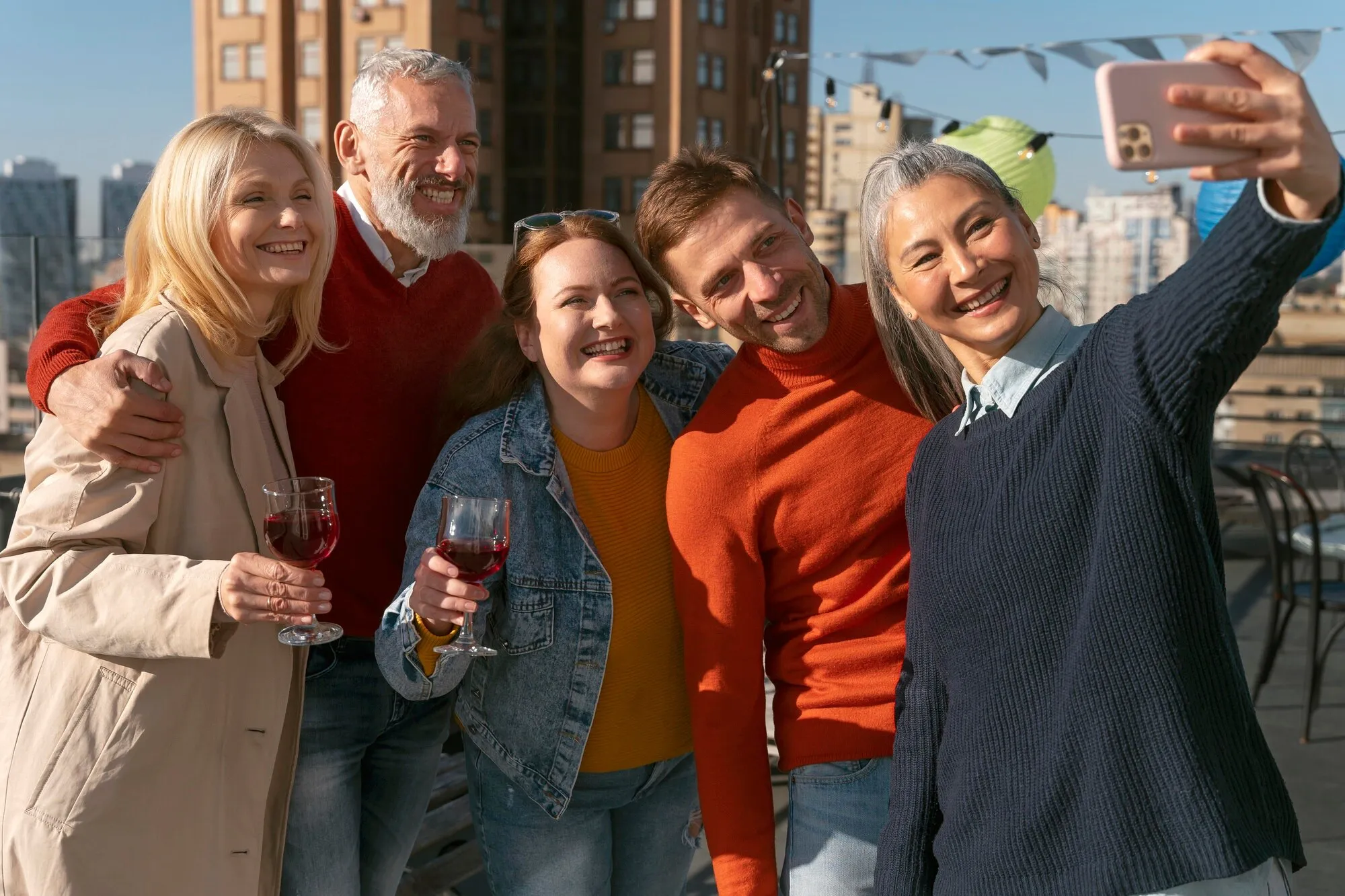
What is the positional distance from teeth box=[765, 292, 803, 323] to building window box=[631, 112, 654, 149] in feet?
148

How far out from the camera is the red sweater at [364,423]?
2.59m

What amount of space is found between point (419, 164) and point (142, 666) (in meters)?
1.34

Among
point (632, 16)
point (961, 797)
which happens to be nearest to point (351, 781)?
point (961, 797)

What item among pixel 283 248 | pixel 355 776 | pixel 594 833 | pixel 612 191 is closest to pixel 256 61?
pixel 612 191

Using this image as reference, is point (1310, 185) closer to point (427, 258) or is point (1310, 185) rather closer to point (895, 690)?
point (895, 690)

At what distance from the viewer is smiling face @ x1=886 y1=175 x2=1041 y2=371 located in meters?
1.81

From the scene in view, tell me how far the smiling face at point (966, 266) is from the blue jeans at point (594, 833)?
109 centimetres

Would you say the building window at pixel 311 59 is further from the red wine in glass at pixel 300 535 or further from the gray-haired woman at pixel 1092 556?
the gray-haired woman at pixel 1092 556

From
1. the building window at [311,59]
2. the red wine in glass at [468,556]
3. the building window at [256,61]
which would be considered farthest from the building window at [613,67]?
the red wine in glass at [468,556]

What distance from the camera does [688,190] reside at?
226 centimetres

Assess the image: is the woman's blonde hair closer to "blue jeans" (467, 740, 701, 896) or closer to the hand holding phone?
"blue jeans" (467, 740, 701, 896)

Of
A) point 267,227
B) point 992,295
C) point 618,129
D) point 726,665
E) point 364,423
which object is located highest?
point 618,129

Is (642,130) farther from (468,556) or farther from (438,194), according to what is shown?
(468,556)

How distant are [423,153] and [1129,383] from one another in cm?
190
